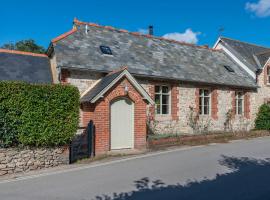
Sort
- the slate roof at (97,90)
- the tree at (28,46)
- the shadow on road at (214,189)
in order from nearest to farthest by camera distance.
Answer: the shadow on road at (214,189)
the slate roof at (97,90)
the tree at (28,46)

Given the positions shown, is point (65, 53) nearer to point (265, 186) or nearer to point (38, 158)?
point (38, 158)

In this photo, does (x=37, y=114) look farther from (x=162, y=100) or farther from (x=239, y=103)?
(x=239, y=103)

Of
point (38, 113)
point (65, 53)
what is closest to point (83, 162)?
point (38, 113)

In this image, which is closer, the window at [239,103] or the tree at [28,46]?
the window at [239,103]

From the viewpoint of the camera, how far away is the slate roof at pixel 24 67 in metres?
14.6

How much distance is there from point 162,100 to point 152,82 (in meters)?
1.41

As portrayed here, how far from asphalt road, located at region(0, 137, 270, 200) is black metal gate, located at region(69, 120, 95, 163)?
1.63 metres

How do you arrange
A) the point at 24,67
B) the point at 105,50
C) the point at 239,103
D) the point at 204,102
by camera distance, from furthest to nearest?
the point at 239,103 → the point at 204,102 → the point at 105,50 → the point at 24,67

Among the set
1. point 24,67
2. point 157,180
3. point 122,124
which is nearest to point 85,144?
point 122,124

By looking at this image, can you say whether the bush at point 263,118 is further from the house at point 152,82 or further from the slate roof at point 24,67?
the slate roof at point 24,67

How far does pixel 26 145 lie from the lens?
32.4ft

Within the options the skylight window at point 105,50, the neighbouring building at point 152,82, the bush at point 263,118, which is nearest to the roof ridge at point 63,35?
the neighbouring building at point 152,82

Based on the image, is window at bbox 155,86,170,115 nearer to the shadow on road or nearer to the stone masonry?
the stone masonry

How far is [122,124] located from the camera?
44.7ft
